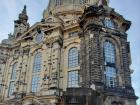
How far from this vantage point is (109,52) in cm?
3070

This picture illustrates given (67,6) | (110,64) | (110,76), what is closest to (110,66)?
(110,64)

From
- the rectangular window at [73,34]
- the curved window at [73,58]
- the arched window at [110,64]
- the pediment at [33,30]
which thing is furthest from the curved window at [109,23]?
the pediment at [33,30]

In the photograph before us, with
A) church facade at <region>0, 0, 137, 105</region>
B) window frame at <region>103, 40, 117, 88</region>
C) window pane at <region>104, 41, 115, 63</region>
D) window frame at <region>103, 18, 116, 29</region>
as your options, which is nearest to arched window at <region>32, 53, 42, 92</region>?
church facade at <region>0, 0, 137, 105</region>

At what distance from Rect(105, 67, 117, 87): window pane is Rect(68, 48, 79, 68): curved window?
420cm

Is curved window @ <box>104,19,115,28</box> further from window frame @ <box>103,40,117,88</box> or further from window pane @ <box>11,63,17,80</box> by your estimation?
window pane @ <box>11,63,17,80</box>

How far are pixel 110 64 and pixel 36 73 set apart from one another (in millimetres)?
9878

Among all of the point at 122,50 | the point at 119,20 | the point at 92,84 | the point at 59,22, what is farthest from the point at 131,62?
the point at 59,22

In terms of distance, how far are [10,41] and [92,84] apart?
17.0 m

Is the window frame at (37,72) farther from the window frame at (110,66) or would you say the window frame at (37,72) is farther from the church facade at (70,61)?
the window frame at (110,66)

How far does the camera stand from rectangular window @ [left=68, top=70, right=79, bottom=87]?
3031cm

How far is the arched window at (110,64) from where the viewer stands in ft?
94.2

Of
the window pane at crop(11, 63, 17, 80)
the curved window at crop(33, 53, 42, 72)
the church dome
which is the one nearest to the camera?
the curved window at crop(33, 53, 42, 72)

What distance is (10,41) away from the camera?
127 ft

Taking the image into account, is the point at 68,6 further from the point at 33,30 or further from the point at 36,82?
the point at 36,82
